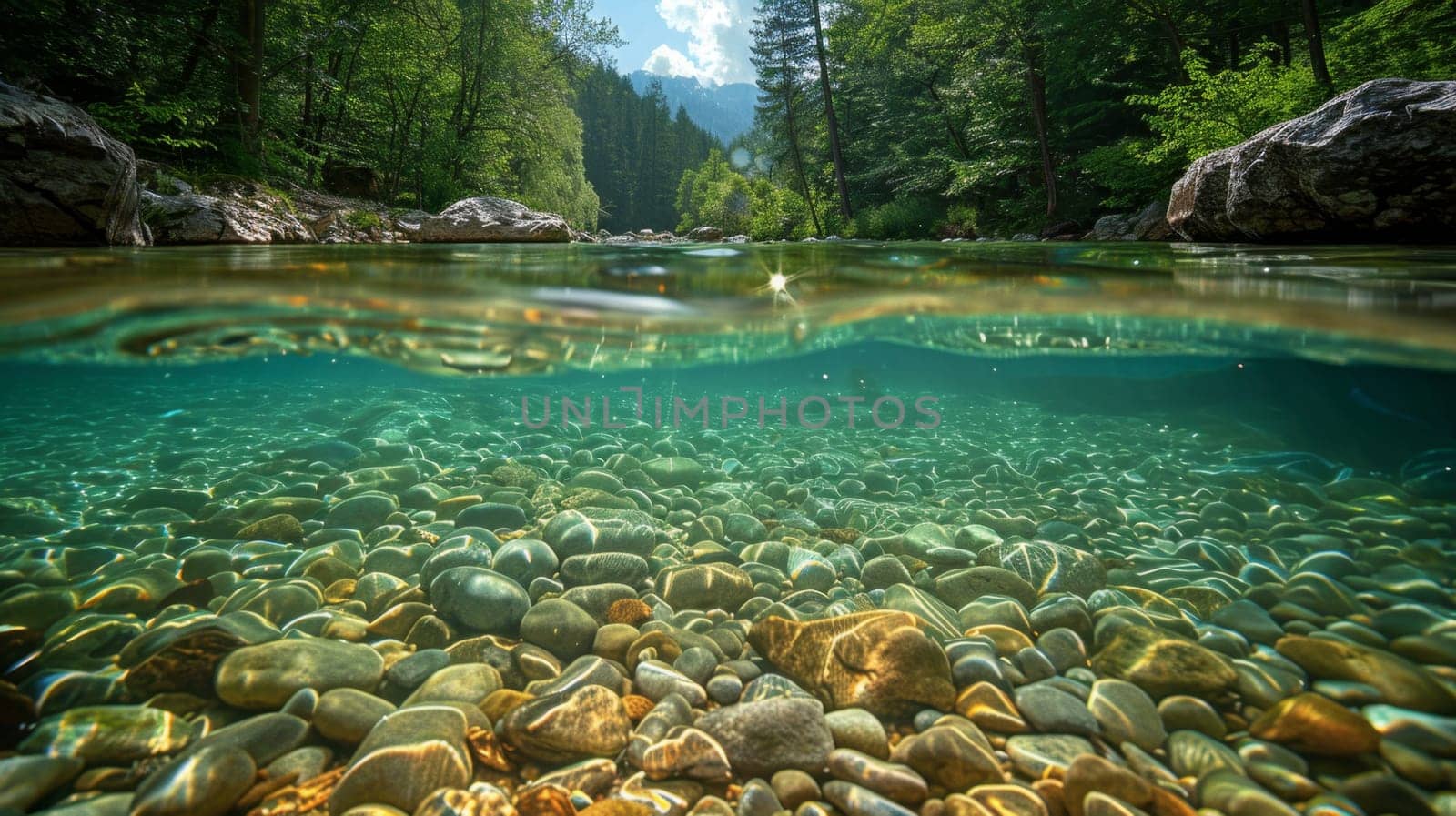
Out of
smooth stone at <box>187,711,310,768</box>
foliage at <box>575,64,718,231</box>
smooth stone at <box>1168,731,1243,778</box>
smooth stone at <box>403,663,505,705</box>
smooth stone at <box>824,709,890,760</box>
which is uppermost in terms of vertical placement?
foliage at <box>575,64,718,231</box>

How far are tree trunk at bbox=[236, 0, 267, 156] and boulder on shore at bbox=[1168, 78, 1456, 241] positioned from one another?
19721 millimetres

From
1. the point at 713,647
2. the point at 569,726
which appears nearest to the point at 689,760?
the point at 569,726

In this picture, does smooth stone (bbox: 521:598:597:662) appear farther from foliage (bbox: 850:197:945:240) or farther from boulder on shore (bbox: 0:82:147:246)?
foliage (bbox: 850:197:945:240)

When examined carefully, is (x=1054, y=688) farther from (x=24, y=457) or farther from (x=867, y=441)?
(x=24, y=457)

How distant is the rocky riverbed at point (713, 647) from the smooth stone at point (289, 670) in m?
0.01

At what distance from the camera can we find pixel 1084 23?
19156mm

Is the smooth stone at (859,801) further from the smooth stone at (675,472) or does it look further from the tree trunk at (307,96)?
the tree trunk at (307,96)

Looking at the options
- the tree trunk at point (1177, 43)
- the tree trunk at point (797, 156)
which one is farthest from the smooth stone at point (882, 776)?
the tree trunk at point (797, 156)

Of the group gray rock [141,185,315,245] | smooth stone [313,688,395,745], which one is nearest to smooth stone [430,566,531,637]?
smooth stone [313,688,395,745]

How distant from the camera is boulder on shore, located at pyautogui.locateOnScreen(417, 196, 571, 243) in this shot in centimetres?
1405

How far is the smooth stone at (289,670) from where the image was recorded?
2.03 meters

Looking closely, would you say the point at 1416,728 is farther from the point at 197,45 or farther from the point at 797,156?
the point at 797,156

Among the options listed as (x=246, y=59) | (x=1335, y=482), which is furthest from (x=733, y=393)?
(x=246, y=59)

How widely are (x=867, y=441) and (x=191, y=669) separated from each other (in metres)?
6.15
